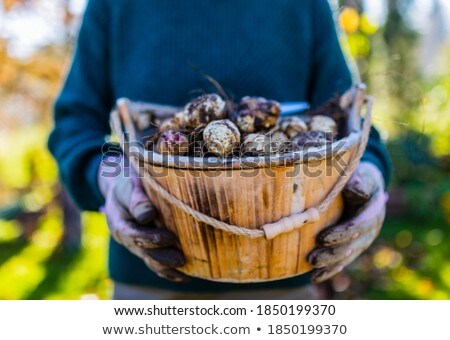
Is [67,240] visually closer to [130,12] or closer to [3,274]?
[3,274]

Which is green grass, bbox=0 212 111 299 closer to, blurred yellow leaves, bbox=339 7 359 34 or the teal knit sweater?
the teal knit sweater

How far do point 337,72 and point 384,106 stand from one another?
4.95 m

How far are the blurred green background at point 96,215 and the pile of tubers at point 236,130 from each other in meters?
1.00

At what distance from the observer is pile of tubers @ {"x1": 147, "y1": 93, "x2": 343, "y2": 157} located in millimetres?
1033

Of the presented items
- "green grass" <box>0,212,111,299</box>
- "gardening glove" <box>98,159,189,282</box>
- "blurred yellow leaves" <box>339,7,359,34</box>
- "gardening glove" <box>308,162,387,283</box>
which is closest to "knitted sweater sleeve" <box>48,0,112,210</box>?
"gardening glove" <box>98,159,189,282</box>

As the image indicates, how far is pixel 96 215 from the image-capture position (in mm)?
4578

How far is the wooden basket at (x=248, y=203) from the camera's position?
94 cm

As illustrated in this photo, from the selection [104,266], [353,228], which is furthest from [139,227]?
[104,266]

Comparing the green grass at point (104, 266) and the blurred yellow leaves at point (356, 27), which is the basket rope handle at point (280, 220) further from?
the green grass at point (104, 266)

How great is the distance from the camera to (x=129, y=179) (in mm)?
1155

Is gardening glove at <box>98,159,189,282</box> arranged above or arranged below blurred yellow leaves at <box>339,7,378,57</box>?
below
